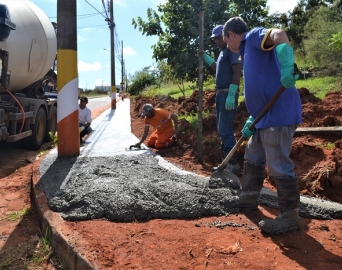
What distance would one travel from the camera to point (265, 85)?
2855 mm

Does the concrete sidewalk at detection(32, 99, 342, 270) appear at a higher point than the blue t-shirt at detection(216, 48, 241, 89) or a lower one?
lower

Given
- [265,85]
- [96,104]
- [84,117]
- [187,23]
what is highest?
[187,23]

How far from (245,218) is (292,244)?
0.57m

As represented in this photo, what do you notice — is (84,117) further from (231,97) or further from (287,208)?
(287,208)

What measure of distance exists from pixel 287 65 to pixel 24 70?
6074 millimetres

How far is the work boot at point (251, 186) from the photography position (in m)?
3.19

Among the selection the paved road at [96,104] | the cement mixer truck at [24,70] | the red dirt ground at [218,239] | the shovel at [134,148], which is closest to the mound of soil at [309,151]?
the red dirt ground at [218,239]

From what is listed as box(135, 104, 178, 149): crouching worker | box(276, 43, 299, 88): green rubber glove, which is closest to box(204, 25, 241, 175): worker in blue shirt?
box(276, 43, 299, 88): green rubber glove

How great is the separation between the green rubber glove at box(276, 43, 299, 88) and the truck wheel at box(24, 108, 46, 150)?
6145 mm

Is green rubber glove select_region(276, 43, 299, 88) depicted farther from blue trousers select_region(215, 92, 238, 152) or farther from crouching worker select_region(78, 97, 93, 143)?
crouching worker select_region(78, 97, 93, 143)

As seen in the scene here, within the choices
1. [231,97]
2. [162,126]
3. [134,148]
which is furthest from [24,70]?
[231,97]

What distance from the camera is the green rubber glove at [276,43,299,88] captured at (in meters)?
2.60

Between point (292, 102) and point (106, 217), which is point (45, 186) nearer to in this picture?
point (106, 217)

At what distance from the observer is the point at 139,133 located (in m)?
9.20
